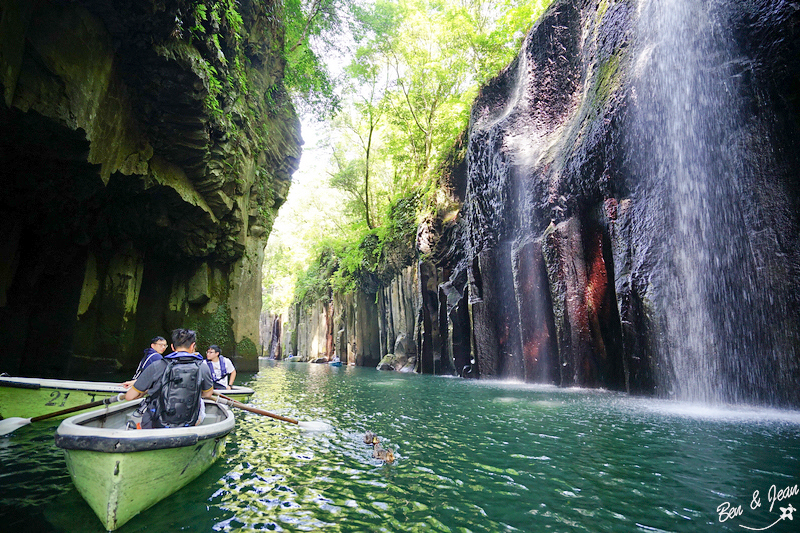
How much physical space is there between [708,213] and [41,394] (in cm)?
1245

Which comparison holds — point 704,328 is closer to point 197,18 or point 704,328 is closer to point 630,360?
point 630,360

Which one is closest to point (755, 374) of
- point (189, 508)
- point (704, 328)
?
point (704, 328)

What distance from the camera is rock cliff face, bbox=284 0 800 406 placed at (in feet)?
25.1

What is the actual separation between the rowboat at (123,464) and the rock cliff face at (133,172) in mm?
5861

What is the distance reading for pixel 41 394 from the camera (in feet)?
19.0

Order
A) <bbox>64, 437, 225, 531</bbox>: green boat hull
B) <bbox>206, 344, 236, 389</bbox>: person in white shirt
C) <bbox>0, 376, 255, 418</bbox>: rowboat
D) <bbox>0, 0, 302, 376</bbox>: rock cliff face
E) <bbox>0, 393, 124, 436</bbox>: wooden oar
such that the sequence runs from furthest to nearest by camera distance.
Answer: <bbox>206, 344, 236, 389</bbox>: person in white shirt
<bbox>0, 0, 302, 376</bbox>: rock cliff face
<bbox>0, 376, 255, 418</bbox>: rowboat
<bbox>0, 393, 124, 436</bbox>: wooden oar
<bbox>64, 437, 225, 531</bbox>: green boat hull

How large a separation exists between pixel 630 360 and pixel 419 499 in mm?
7991

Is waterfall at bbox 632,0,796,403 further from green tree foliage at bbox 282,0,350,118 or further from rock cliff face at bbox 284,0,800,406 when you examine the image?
green tree foliage at bbox 282,0,350,118

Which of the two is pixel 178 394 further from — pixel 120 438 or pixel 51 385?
pixel 51 385

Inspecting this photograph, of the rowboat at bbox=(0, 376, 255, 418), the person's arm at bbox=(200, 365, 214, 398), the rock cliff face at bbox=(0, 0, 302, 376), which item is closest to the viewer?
the person's arm at bbox=(200, 365, 214, 398)

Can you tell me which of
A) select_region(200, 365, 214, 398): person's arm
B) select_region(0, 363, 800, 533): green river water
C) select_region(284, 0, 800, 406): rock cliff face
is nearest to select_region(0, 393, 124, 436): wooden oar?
select_region(0, 363, 800, 533): green river water

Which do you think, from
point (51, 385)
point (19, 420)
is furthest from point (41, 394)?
point (19, 420)

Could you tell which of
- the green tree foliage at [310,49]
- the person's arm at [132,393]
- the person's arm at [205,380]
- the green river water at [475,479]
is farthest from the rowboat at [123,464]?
the green tree foliage at [310,49]

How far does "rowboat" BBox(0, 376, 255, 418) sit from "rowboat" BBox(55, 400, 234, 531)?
127 inches
